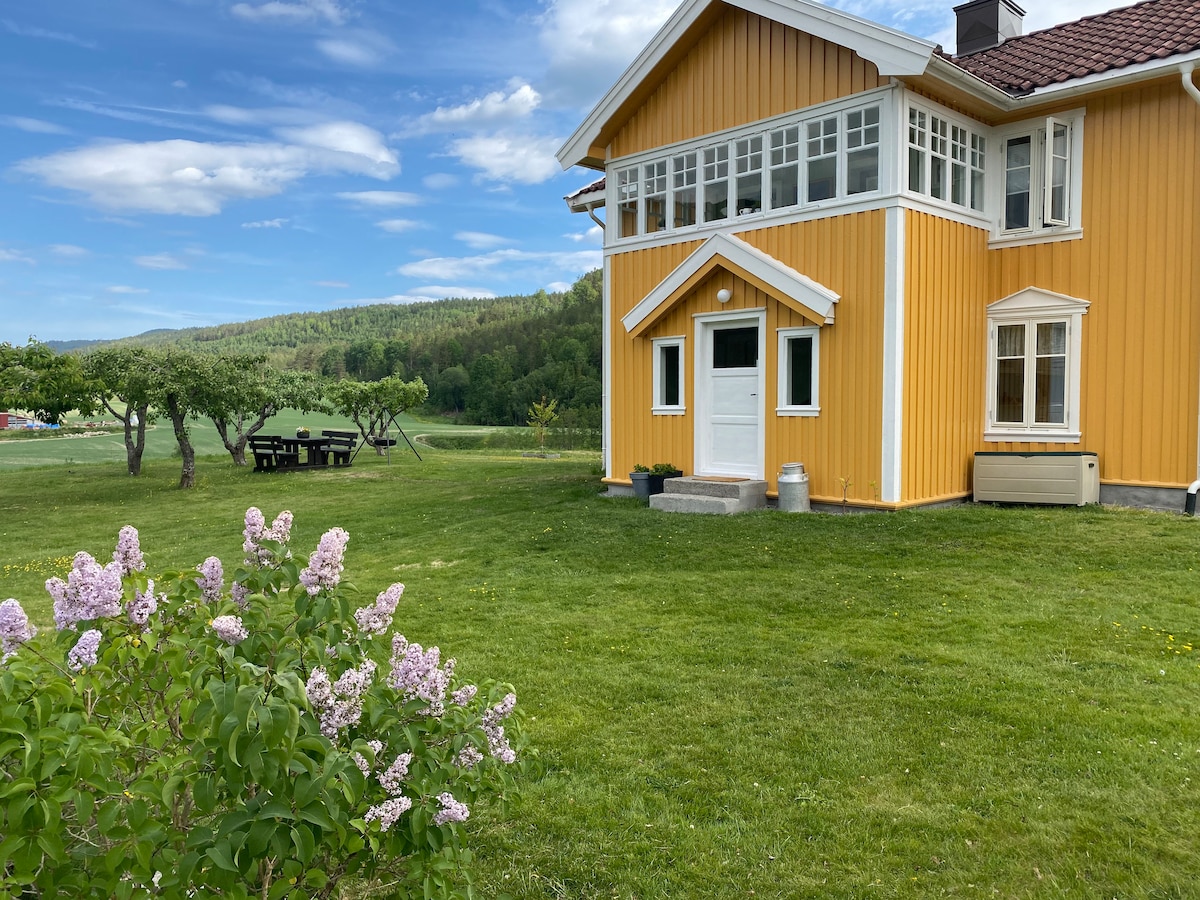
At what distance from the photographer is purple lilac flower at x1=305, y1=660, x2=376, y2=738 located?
2309mm

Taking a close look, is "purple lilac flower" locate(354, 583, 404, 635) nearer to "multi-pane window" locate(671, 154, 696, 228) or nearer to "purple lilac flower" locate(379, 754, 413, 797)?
"purple lilac flower" locate(379, 754, 413, 797)

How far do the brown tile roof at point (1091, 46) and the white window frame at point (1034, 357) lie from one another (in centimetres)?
289

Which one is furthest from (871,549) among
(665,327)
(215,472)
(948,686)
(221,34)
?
(215,472)

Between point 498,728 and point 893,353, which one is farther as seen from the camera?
point 893,353

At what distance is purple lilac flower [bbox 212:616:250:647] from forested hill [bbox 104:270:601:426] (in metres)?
55.1

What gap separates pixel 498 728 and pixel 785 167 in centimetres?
1103

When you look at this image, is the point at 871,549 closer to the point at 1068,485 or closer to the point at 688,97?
the point at 1068,485

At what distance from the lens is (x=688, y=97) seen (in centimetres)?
1340

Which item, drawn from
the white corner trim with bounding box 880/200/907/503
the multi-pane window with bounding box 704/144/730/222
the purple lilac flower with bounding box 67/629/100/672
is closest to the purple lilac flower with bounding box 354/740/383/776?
the purple lilac flower with bounding box 67/629/100/672

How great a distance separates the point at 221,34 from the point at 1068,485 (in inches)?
663

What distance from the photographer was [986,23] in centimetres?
1479

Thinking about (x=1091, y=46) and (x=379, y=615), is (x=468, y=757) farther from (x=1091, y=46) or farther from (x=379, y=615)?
(x=1091, y=46)

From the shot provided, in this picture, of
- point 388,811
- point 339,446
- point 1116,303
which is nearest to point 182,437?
point 339,446

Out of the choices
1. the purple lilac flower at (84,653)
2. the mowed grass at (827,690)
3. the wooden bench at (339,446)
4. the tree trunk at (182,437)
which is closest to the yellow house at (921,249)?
the mowed grass at (827,690)
